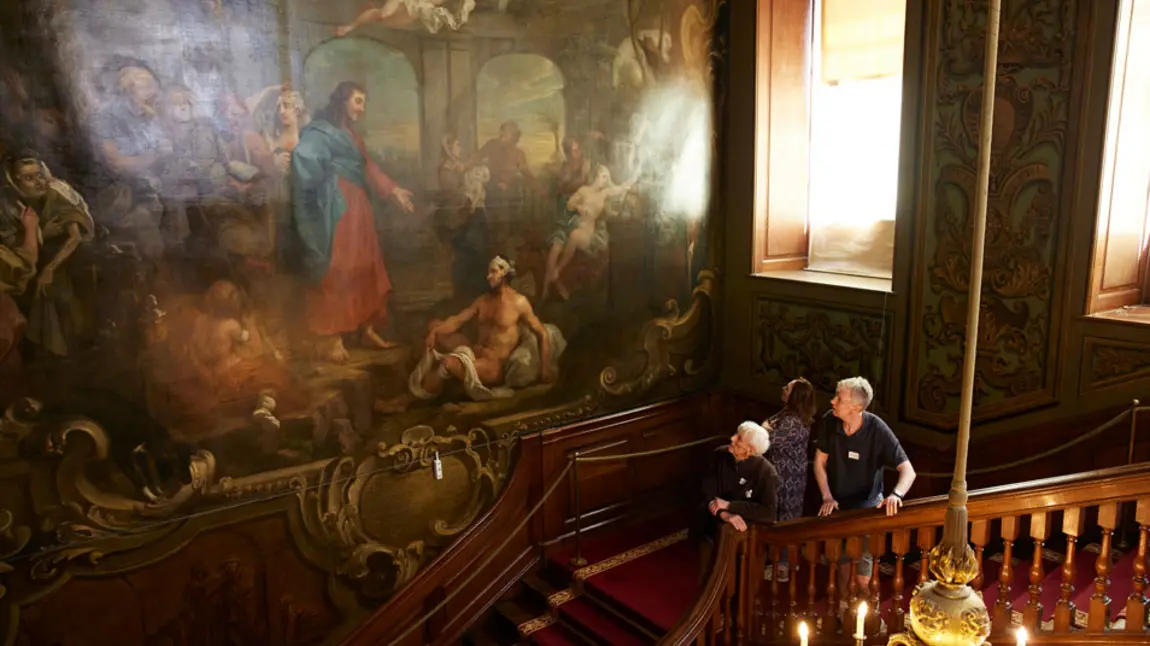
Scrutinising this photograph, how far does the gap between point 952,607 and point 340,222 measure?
16.5ft

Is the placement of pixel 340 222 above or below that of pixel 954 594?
above

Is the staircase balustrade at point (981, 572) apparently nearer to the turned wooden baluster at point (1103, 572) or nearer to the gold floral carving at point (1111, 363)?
the turned wooden baluster at point (1103, 572)

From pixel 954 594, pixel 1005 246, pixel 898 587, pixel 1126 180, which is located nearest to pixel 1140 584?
pixel 898 587

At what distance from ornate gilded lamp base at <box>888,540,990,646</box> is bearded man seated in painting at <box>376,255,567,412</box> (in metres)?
4.99

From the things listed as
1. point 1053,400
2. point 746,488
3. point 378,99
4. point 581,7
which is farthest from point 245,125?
point 1053,400

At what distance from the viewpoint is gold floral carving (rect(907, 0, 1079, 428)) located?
6.07 meters

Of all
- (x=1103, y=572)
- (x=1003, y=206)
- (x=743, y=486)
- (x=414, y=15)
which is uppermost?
(x=414, y=15)

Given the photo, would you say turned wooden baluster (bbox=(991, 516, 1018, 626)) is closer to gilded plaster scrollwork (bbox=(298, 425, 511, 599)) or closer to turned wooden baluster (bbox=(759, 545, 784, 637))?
turned wooden baluster (bbox=(759, 545, 784, 637))

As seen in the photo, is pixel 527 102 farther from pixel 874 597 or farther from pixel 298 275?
pixel 874 597

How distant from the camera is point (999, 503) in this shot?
4332mm

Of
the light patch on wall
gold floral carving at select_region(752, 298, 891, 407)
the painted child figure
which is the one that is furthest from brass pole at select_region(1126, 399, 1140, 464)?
the painted child figure

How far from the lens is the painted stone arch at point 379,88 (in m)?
5.78

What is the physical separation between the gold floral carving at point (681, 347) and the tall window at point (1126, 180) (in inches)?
131

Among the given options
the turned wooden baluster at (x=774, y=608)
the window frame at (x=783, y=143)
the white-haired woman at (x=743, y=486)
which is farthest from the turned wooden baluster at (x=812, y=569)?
the window frame at (x=783, y=143)
